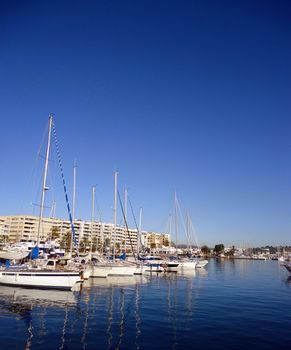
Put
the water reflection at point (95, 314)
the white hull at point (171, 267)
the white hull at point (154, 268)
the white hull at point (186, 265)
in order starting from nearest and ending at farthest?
1. the water reflection at point (95, 314)
2. the white hull at point (154, 268)
3. the white hull at point (171, 267)
4. the white hull at point (186, 265)

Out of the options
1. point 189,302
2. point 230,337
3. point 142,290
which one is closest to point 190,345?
point 230,337

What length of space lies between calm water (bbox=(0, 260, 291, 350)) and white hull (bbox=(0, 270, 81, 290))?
1.16m

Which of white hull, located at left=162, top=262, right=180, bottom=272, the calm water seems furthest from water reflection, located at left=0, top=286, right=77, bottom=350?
white hull, located at left=162, top=262, right=180, bottom=272

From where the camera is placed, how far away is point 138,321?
78.1ft

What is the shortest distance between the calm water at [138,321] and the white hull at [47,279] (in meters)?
1.16

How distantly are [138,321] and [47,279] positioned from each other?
17.0m

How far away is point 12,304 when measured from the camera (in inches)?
1109

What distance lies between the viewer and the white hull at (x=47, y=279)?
36688 millimetres

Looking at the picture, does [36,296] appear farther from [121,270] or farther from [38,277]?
[121,270]

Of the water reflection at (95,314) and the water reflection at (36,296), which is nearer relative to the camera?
the water reflection at (95,314)

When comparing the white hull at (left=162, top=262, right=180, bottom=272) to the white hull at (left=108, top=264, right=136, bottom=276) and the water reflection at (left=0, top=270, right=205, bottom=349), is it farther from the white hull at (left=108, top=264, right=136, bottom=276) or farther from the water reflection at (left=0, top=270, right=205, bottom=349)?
the water reflection at (left=0, top=270, right=205, bottom=349)

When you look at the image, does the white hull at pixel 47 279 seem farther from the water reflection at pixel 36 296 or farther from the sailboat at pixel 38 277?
the water reflection at pixel 36 296

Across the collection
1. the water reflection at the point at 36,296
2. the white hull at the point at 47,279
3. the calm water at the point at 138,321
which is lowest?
the calm water at the point at 138,321

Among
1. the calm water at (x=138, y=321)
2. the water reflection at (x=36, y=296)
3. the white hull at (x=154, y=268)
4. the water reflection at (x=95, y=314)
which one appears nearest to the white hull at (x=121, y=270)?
the white hull at (x=154, y=268)
